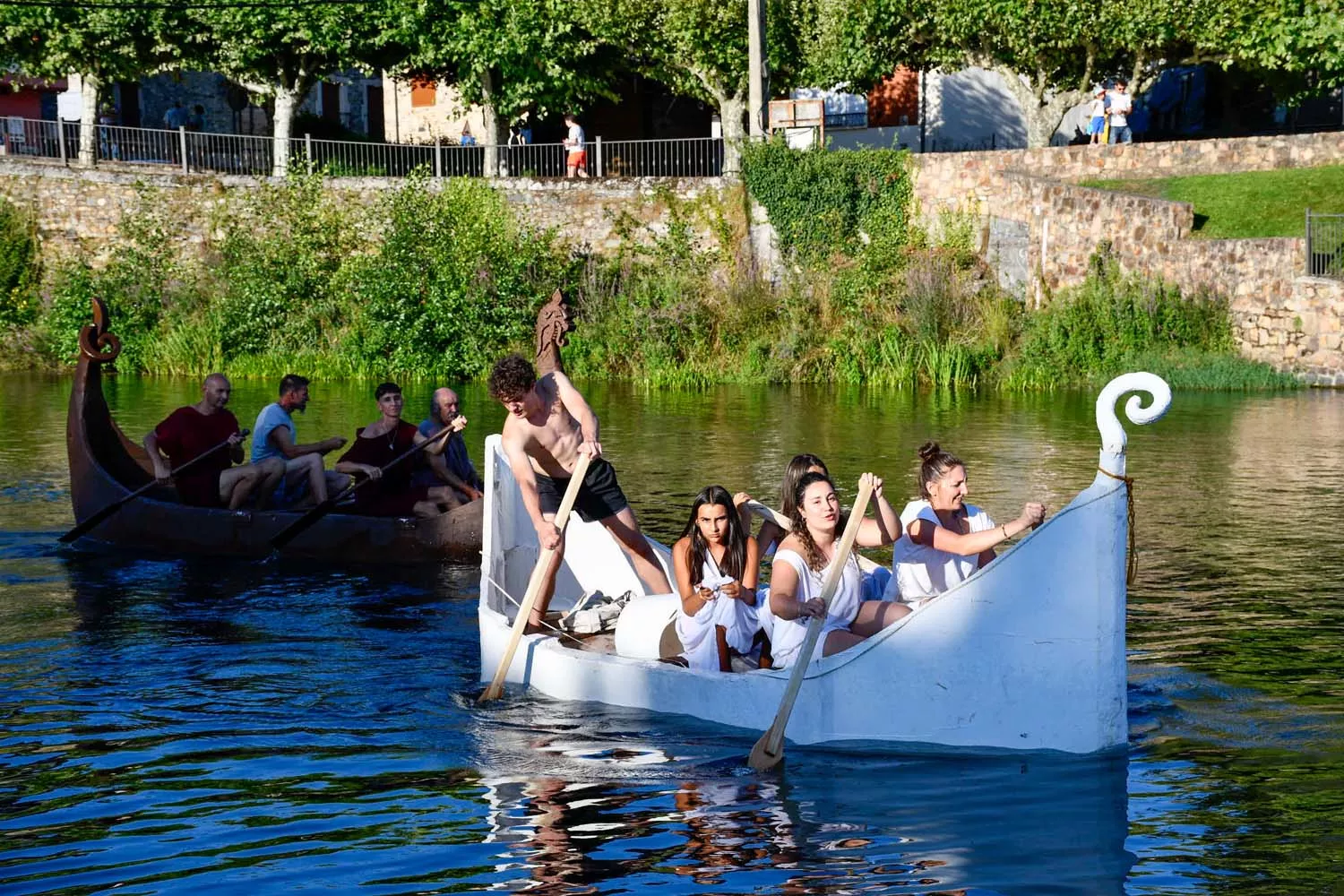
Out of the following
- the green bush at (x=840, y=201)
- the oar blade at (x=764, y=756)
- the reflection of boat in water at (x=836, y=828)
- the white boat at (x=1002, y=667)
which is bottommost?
the reflection of boat in water at (x=836, y=828)

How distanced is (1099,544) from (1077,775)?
1.16 meters

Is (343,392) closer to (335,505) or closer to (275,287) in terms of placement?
(275,287)

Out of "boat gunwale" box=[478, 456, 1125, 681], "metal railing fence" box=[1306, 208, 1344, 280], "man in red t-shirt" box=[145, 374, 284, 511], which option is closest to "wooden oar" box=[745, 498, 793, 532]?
"boat gunwale" box=[478, 456, 1125, 681]

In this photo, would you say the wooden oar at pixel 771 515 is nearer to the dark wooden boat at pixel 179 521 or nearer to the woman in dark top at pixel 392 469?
the dark wooden boat at pixel 179 521

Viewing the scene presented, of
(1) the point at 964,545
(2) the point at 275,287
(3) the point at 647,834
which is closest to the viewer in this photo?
(3) the point at 647,834

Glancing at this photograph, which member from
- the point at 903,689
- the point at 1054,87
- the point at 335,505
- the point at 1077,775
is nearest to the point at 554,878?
the point at 903,689

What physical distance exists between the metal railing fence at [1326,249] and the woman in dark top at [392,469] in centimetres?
1699

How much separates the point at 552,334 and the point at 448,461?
3.65 m

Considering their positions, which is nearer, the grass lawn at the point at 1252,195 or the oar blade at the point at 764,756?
the oar blade at the point at 764,756

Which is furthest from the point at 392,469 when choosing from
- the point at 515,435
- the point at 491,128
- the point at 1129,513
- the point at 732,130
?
the point at 491,128

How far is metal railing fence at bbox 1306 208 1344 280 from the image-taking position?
25547mm

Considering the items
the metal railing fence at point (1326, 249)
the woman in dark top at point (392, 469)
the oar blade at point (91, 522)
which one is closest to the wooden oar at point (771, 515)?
the woman in dark top at point (392, 469)

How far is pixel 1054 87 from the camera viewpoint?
3247cm

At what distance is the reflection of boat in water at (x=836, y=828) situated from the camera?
6711 mm
